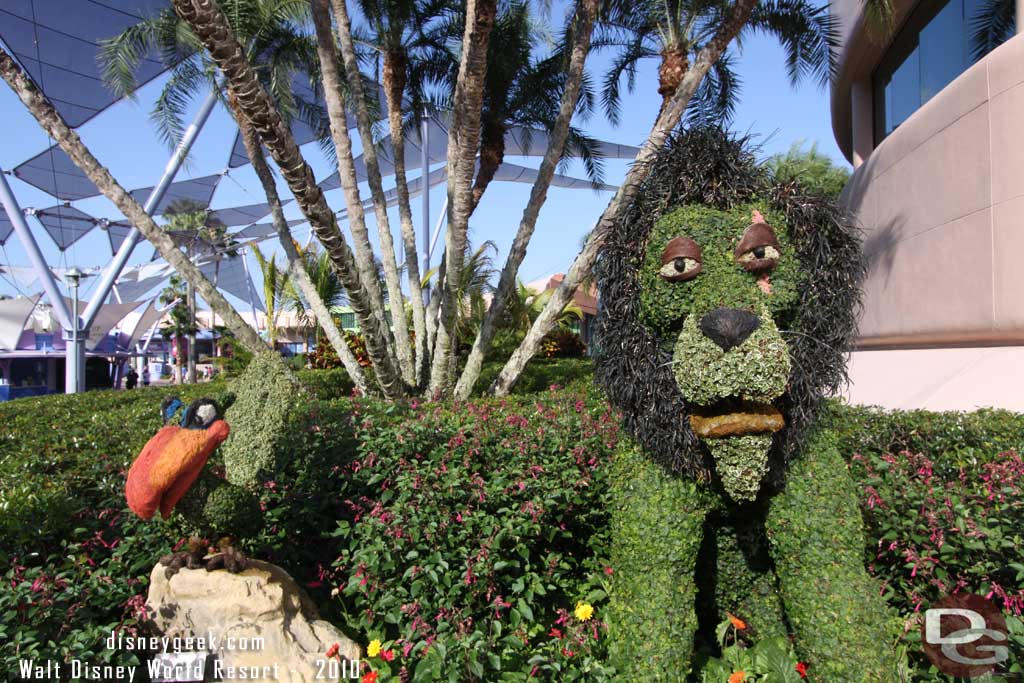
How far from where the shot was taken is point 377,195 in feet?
25.8

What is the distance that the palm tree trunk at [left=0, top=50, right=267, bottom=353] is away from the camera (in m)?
4.25

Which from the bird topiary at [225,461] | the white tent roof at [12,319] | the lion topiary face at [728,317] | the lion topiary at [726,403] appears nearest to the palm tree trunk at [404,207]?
the bird topiary at [225,461]

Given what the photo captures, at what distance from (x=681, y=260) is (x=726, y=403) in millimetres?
572

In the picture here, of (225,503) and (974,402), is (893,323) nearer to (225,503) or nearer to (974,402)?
(974,402)

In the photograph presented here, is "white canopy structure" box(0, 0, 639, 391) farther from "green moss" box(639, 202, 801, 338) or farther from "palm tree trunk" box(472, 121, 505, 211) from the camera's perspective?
"green moss" box(639, 202, 801, 338)

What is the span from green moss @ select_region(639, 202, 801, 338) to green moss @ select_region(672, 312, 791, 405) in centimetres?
19

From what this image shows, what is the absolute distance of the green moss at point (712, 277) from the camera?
7.44ft

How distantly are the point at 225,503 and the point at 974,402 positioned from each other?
7.33 meters

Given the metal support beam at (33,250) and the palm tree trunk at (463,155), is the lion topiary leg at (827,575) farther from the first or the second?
the metal support beam at (33,250)

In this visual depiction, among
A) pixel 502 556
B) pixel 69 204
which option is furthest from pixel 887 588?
pixel 69 204

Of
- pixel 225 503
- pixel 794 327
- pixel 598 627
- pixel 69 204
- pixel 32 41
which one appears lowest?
pixel 598 627

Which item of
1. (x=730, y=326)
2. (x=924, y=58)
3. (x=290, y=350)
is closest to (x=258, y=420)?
(x=730, y=326)

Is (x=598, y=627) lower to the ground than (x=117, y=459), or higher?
lower

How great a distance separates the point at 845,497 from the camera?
92.2 inches
